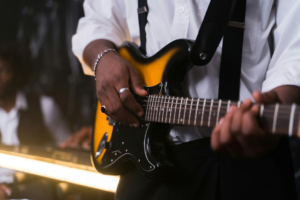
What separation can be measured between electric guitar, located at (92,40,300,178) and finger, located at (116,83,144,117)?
2 centimetres

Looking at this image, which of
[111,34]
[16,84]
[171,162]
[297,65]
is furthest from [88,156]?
[16,84]

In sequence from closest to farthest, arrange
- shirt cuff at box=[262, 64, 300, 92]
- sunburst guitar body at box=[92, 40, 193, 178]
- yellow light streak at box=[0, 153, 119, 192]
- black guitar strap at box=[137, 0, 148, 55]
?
shirt cuff at box=[262, 64, 300, 92]
sunburst guitar body at box=[92, 40, 193, 178]
black guitar strap at box=[137, 0, 148, 55]
yellow light streak at box=[0, 153, 119, 192]

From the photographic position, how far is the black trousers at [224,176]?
1.83 feet

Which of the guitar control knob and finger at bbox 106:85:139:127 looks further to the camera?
the guitar control knob

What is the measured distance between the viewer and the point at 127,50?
795mm

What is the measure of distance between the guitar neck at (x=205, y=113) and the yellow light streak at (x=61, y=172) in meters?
0.66

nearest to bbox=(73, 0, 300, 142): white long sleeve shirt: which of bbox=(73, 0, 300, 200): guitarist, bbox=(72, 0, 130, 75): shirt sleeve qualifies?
bbox=(73, 0, 300, 200): guitarist

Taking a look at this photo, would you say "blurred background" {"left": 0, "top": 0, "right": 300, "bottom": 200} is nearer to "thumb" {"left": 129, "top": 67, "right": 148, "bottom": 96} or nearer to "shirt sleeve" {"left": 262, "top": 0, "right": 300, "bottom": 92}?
"thumb" {"left": 129, "top": 67, "right": 148, "bottom": 96}

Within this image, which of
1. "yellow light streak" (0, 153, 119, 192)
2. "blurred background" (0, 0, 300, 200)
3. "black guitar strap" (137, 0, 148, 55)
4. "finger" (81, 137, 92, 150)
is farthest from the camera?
"blurred background" (0, 0, 300, 200)

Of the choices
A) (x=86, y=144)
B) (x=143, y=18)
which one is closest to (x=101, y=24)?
(x=143, y=18)

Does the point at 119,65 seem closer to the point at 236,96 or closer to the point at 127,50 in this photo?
the point at 127,50

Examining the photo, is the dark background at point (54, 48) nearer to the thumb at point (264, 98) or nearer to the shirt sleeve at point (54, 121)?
the shirt sleeve at point (54, 121)

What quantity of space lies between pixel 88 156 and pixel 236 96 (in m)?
1.00

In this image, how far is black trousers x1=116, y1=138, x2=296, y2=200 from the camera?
56 centimetres
